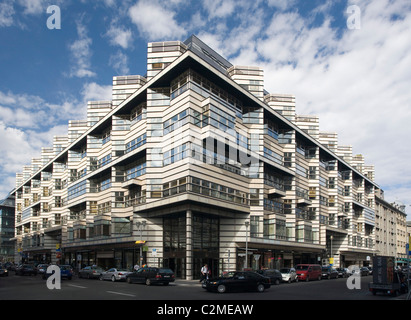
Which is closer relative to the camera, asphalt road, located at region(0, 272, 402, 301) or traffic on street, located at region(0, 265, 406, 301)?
asphalt road, located at region(0, 272, 402, 301)

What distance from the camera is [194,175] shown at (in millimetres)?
40156

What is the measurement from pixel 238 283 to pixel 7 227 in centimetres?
12566

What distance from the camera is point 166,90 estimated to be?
46781 mm

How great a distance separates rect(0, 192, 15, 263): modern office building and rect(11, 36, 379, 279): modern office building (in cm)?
6871

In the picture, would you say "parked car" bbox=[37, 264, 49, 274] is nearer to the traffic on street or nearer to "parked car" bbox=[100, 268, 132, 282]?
the traffic on street

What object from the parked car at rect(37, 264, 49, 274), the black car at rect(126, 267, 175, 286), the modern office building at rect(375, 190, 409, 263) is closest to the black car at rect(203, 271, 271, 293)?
the black car at rect(126, 267, 175, 286)

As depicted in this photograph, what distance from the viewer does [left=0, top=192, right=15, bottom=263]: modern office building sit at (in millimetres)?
→ 129625

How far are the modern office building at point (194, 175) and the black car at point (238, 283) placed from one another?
14.4 meters

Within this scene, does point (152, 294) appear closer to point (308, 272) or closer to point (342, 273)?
point (308, 272)

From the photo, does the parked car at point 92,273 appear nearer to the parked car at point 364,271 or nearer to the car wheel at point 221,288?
the car wheel at point 221,288

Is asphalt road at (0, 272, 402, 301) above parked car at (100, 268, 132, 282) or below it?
above

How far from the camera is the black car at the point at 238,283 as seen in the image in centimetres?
2502

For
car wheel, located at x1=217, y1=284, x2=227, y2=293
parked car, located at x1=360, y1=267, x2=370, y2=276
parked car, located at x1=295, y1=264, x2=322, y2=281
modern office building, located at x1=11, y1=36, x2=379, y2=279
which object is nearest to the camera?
car wheel, located at x1=217, y1=284, x2=227, y2=293
